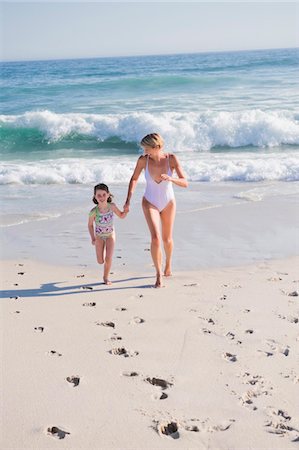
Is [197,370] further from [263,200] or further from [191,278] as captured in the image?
[263,200]

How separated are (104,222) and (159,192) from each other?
63cm

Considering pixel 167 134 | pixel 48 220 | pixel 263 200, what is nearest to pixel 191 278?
pixel 48 220

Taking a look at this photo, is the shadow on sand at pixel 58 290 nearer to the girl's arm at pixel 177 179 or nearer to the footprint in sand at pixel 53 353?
the girl's arm at pixel 177 179

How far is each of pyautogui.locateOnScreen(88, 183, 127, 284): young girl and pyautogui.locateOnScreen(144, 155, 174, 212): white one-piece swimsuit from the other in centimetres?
32

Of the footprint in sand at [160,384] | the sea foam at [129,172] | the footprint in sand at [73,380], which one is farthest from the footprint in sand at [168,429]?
the sea foam at [129,172]

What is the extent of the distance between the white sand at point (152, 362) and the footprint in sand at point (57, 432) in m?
0.02

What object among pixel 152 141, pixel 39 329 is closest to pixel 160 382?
pixel 39 329

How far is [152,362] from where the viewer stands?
13.1 ft

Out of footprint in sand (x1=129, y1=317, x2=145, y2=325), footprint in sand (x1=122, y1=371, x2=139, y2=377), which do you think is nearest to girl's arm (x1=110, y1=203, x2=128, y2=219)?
footprint in sand (x1=129, y1=317, x2=145, y2=325)

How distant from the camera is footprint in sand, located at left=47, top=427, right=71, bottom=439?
3.16m

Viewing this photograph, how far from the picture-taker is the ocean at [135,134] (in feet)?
35.9

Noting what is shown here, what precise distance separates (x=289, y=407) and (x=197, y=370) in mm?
682

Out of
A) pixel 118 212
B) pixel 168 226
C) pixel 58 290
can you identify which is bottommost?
pixel 58 290

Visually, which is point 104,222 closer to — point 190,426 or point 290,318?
point 290,318
